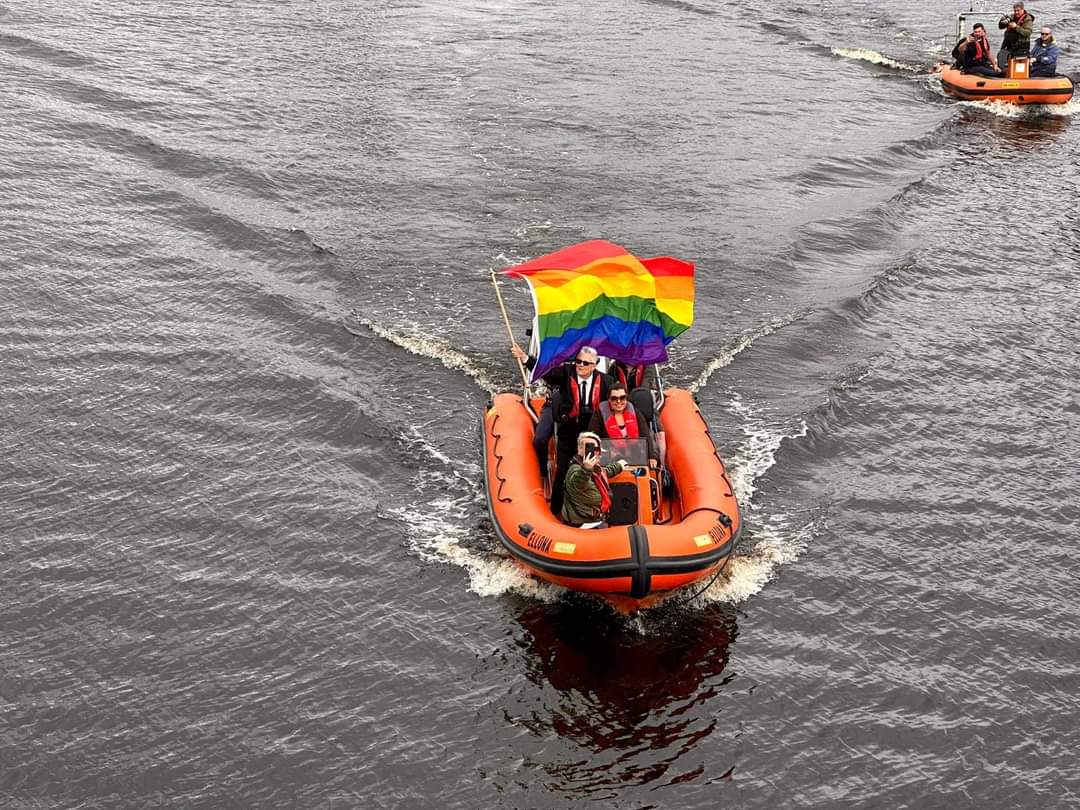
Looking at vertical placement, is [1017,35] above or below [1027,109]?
above

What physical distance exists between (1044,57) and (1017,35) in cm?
85

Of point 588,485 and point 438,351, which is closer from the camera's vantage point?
point 588,485

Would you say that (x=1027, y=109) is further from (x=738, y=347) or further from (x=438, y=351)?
(x=438, y=351)

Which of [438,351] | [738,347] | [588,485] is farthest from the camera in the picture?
[738,347]

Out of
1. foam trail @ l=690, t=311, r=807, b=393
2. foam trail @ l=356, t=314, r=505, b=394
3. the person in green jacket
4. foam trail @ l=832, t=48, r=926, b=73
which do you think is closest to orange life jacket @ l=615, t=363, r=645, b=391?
the person in green jacket

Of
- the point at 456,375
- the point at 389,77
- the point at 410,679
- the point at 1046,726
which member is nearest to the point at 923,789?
the point at 1046,726

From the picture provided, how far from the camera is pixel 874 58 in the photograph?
32719mm

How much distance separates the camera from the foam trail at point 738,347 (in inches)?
705

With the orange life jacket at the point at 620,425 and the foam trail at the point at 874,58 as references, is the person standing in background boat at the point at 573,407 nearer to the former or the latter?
the orange life jacket at the point at 620,425

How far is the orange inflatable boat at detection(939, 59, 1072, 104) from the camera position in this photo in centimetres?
2956

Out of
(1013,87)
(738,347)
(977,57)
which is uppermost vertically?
(977,57)

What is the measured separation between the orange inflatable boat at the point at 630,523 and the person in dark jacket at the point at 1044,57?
64.8 feet

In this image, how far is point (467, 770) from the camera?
459 inches

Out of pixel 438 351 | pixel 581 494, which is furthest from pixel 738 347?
pixel 581 494
